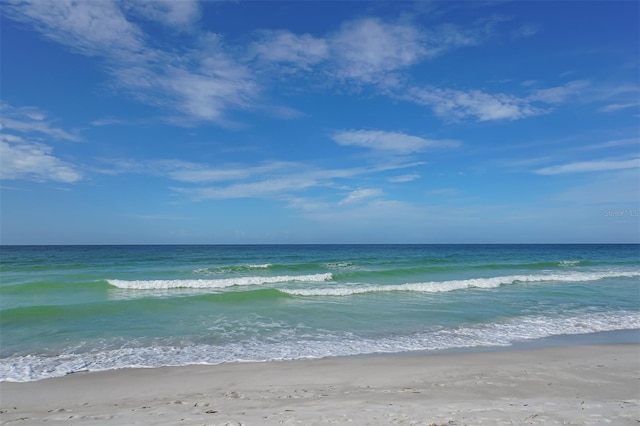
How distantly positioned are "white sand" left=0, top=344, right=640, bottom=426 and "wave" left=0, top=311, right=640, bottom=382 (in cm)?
52

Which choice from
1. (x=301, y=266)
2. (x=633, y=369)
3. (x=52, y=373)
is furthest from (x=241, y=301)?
(x=301, y=266)

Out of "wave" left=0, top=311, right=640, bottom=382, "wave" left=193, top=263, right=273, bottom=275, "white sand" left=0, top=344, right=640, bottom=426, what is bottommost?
"wave" left=0, top=311, right=640, bottom=382

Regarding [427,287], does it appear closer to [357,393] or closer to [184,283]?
[184,283]

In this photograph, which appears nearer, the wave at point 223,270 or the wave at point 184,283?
the wave at point 184,283

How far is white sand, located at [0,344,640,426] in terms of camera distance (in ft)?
15.7

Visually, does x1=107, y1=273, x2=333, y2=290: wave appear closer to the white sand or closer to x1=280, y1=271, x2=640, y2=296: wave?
x1=280, y1=271, x2=640, y2=296: wave

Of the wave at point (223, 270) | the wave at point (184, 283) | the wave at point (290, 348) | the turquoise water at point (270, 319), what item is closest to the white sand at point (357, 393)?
the wave at point (290, 348)

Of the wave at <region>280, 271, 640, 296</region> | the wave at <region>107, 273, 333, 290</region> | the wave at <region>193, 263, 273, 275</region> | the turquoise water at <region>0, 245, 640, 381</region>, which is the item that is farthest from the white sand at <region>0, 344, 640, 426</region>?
the wave at <region>193, 263, 273, 275</region>

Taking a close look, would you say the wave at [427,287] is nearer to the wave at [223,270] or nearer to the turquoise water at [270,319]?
the turquoise water at [270,319]

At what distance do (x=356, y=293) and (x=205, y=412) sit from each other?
12.0m

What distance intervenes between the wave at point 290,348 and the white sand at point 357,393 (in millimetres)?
515

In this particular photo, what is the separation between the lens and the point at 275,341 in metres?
9.12

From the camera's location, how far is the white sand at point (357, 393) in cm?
478

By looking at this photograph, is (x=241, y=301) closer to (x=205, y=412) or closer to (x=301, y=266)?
(x=205, y=412)
